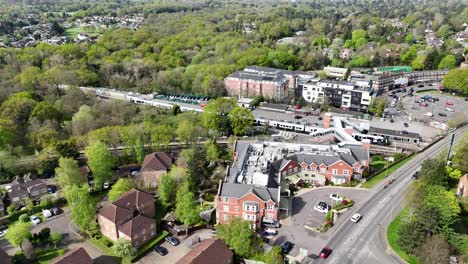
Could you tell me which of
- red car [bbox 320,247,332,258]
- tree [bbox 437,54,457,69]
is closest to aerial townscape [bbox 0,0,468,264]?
red car [bbox 320,247,332,258]

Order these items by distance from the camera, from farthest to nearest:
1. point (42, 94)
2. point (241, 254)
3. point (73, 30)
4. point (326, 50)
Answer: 1. point (73, 30)
2. point (326, 50)
3. point (42, 94)
4. point (241, 254)

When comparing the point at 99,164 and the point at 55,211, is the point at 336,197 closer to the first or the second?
the point at 99,164

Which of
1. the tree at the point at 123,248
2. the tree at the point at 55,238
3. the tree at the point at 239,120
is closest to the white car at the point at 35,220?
the tree at the point at 55,238

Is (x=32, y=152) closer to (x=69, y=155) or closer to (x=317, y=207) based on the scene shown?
(x=69, y=155)

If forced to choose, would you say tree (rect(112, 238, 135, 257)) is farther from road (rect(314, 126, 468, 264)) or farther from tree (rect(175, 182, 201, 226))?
road (rect(314, 126, 468, 264))

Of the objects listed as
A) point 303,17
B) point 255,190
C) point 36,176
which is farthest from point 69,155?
point 303,17

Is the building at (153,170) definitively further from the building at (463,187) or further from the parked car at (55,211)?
the building at (463,187)
